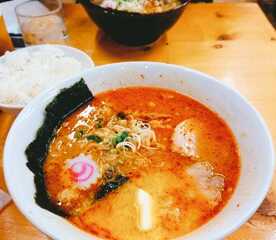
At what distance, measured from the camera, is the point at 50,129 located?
1230 mm

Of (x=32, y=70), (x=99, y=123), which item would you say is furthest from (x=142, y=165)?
(x=32, y=70)

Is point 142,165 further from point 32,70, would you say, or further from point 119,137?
point 32,70

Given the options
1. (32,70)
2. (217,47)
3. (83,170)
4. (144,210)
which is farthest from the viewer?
(217,47)

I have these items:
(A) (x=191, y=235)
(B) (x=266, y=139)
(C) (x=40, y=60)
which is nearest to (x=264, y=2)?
(C) (x=40, y=60)

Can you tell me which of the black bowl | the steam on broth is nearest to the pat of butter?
the steam on broth

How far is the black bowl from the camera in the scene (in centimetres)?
162

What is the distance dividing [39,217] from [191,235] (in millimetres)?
364

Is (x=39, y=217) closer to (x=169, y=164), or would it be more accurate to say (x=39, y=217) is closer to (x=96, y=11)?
(x=169, y=164)

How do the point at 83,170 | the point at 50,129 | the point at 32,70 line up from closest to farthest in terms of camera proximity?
1. the point at 83,170
2. the point at 50,129
3. the point at 32,70

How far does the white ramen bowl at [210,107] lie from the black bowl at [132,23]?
1.19 feet

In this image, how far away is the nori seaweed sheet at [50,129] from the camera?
1028 millimetres

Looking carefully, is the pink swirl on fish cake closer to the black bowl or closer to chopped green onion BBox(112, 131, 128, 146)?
chopped green onion BBox(112, 131, 128, 146)

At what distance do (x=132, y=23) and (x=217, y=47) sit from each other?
483mm

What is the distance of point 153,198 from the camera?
1.04 metres
